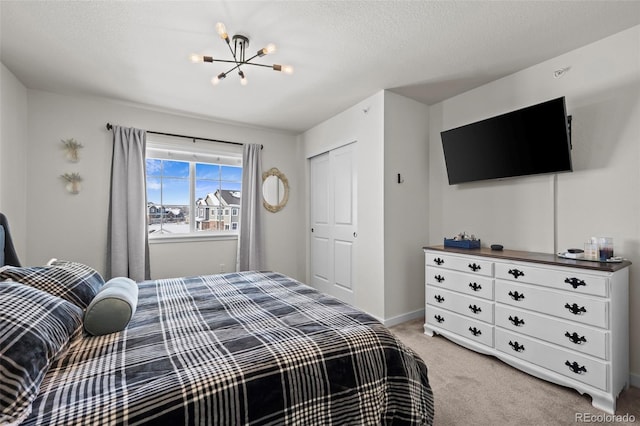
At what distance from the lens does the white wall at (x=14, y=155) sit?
256cm

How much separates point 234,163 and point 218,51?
6.73 feet

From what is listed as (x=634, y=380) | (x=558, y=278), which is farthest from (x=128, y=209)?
(x=634, y=380)

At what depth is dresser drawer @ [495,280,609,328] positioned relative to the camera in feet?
5.98

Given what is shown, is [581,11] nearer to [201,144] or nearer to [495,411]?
[495,411]

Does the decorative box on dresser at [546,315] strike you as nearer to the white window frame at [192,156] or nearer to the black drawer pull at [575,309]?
the black drawer pull at [575,309]

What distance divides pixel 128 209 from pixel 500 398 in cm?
394

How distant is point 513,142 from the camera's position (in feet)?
8.22

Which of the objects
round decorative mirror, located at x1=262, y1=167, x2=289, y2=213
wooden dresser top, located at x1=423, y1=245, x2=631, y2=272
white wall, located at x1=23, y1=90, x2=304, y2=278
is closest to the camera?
wooden dresser top, located at x1=423, y1=245, x2=631, y2=272

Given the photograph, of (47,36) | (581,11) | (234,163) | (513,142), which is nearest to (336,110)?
(234,163)

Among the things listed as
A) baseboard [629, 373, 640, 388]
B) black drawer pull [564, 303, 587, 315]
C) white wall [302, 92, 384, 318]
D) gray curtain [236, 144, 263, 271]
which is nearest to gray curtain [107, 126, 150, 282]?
gray curtain [236, 144, 263, 271]

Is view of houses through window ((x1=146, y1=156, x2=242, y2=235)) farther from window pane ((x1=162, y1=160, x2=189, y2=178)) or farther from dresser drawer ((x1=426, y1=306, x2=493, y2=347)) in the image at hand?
dresser drawer ((x1=426, y1=306, x2=493, y2=347))

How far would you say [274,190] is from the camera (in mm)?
4484

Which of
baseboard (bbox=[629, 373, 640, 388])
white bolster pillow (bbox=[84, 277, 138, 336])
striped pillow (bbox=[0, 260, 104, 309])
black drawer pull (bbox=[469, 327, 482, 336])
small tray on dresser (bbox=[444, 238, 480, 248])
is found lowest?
baseboard (bbox=[629, 373, 640, 388])

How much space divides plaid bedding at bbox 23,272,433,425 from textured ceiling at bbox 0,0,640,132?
6.19ft
